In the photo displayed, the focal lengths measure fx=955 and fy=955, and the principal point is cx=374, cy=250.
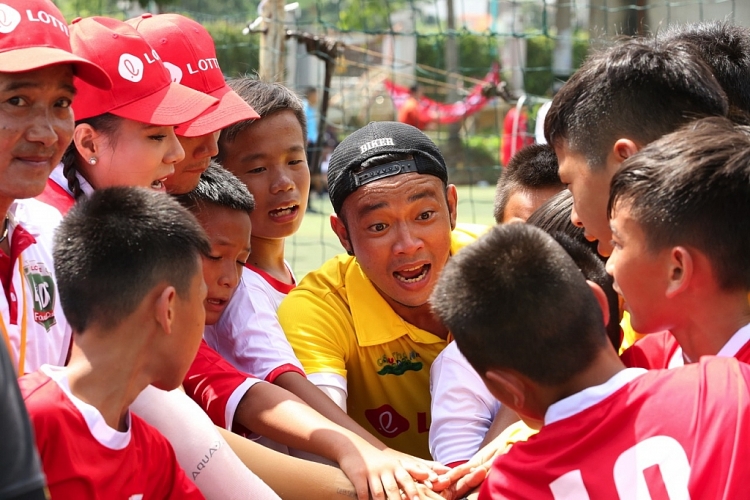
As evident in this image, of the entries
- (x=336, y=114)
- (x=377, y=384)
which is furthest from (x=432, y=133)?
(x=377, y=384)

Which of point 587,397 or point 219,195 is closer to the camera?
point 587,397

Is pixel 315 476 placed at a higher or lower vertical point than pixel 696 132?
lower

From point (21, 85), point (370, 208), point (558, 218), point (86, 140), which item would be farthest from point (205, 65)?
point (558, 218)

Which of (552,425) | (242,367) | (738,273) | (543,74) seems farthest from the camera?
(543,74)

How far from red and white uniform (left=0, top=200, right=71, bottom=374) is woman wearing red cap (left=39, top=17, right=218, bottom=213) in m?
0.27

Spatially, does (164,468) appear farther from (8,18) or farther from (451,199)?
(451,199)

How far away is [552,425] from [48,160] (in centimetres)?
129

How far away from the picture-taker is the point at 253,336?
2734 millimetres

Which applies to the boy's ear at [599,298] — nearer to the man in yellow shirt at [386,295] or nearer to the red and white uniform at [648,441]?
the red and white uniform at [648,441]

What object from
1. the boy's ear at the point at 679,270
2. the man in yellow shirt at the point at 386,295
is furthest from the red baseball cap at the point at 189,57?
the boy's ear at the point at 679,270

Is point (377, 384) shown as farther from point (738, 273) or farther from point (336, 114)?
point (336, 114)

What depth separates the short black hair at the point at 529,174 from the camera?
10.8ft

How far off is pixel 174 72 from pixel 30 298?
114cm

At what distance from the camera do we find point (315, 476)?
7.45ft
